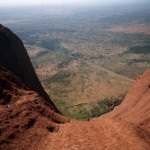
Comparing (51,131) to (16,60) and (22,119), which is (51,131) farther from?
(16,60)

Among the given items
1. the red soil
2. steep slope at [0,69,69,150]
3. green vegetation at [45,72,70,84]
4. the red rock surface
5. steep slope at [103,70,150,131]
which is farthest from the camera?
green vegetation at [45,72,70,84]

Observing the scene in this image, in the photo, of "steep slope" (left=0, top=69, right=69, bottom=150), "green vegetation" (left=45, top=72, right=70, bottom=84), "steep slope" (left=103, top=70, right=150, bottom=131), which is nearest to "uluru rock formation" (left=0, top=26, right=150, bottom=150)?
"steep slope" (left=0, top=69, right=69, bottom=150)

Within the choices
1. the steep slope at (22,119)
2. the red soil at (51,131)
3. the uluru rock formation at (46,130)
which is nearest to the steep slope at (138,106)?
the red soil at (51,131)

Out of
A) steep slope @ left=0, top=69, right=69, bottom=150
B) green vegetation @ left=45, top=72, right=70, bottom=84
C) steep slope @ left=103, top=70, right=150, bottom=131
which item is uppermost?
steep slope @ left=0, top=69, right=69, bottom=150

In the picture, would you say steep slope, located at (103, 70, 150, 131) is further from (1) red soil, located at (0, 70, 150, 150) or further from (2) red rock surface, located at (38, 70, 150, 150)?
(1) red soil, located at (0, 70, 150, 150)

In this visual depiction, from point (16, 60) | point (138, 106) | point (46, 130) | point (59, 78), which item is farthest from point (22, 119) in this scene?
point (59, 78)

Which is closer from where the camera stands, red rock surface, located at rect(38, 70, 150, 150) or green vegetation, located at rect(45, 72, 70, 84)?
red rock surface, located at rect(38, 70, 150, 150)

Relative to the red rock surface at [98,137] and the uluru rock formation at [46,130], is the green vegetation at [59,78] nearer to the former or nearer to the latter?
the uluru rock formation at [46,130]

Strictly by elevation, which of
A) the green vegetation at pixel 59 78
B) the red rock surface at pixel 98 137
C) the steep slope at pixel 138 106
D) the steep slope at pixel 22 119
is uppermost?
the steep slope at pixel 22 119

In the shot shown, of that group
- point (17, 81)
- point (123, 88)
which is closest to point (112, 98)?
point (123, 88)
